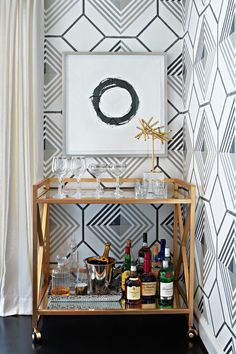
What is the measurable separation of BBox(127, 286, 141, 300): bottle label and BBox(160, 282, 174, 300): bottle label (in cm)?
10

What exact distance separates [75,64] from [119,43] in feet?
0.86

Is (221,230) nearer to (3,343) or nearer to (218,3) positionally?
(218,3)

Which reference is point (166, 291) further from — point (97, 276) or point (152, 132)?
point (152, 132)

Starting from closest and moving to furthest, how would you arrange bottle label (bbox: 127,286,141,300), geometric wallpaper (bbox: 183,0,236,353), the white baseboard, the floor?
1. geometric wallpaper (bbox: 183,0,236,353)
2. the white baseboard
3. the floor
4. bottle label (bbox: 127,286,141,300)

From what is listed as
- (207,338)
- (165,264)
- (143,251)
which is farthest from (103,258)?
(207,338)

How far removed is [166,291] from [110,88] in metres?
1.08

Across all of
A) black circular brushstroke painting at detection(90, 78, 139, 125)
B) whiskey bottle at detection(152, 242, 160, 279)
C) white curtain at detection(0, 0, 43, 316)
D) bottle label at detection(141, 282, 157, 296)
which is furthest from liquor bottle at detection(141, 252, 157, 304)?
black circular brushstroke painting at detection(90, 78, 139, 125)

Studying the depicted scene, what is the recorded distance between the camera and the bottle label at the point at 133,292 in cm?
Answer: 210

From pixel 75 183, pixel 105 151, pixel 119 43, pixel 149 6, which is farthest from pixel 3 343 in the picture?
pixel 149 6

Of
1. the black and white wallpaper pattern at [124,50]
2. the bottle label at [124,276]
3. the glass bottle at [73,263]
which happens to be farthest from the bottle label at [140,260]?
the glass bottle at [73,263]

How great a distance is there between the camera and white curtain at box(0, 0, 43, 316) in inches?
92.5

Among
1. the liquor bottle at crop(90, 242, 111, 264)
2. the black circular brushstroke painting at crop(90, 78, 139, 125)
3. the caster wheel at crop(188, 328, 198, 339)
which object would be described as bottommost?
the caster wheel at crop(188, 328, 198, 339)

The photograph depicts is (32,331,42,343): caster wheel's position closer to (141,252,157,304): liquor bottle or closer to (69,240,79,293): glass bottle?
(69,240,79,293): glass bottle

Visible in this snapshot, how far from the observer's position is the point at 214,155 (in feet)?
6.15
